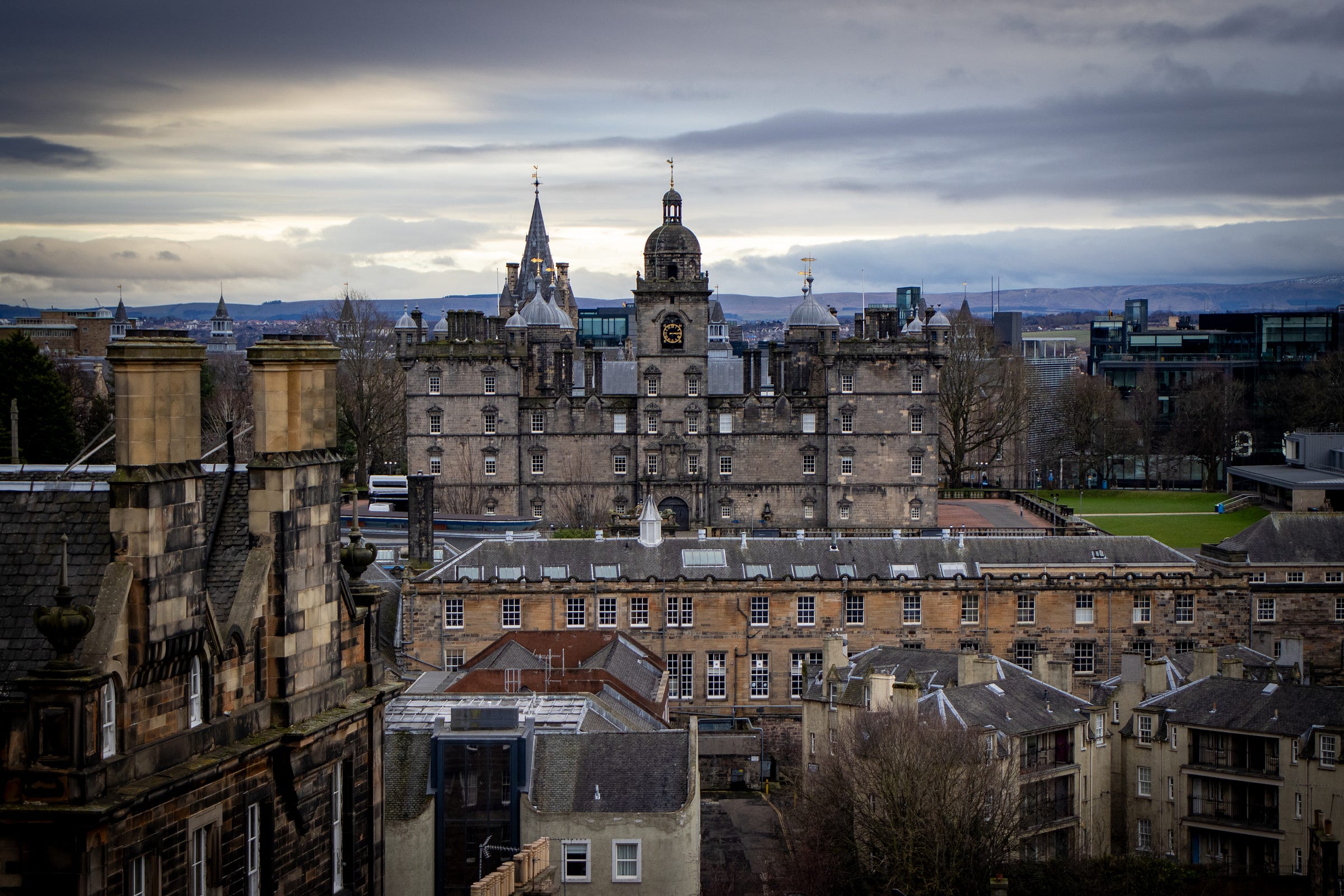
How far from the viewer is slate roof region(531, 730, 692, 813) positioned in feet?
105

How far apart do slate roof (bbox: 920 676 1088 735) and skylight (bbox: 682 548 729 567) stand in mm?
15344

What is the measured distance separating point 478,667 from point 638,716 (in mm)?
5826

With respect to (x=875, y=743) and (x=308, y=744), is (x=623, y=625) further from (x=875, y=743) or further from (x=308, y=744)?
(x=308, y=744)

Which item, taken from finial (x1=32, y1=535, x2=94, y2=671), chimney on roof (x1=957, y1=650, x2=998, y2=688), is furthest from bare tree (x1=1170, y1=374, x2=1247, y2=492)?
finial (x1=32, y1=535, x2=94, y2=671)

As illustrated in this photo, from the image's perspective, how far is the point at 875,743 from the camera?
38.4 m

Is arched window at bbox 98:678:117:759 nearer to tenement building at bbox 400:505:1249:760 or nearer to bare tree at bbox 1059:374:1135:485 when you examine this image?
tenement building at bbox 400:505:1249:760

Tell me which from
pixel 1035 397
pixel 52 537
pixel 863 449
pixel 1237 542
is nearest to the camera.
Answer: pixel 52 537

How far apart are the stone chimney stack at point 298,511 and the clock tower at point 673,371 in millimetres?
66556

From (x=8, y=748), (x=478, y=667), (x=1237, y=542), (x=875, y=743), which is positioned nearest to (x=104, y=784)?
(x=8, y=748)

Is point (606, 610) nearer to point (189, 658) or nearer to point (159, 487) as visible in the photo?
point (189, 658)

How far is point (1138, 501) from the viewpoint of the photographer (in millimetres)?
102000

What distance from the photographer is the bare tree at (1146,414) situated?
377 ft

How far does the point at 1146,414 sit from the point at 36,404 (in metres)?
80.6

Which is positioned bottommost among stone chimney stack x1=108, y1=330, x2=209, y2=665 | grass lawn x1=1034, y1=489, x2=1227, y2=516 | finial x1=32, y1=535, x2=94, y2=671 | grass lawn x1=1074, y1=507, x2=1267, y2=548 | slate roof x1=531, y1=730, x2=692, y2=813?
slate roof x1=531, y1=730, x2=692, y2=813
